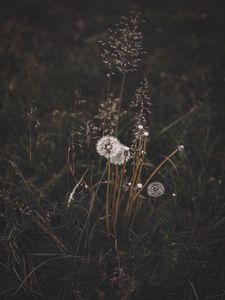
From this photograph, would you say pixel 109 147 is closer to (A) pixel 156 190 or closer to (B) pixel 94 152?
(A) pixel 156 190

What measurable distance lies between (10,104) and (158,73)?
1186mm

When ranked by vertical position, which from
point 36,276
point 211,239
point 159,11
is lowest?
point 36,276

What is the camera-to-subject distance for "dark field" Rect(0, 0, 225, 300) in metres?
1.53

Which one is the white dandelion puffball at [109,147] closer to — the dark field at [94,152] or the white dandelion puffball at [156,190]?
the dark field at [94,152]

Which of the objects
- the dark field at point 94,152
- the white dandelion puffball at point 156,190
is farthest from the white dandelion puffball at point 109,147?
the white dandelion puffball at point 156,190

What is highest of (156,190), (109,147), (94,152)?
(109,147)

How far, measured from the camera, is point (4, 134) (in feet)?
7.58

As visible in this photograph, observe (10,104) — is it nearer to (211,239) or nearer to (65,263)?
(65,263)

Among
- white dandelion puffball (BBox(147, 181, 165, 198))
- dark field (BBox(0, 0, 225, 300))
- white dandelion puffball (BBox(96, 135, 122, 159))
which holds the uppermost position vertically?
white dandelion puffball (BBox(96, 135, 122, 159))

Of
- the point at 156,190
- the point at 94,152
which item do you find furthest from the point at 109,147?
the point at 94,152

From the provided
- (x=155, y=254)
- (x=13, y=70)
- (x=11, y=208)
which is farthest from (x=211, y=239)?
(x=13, y=70)

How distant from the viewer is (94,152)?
1.94m

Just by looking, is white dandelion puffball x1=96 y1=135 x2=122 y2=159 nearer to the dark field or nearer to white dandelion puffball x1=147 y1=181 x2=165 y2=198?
the dark field

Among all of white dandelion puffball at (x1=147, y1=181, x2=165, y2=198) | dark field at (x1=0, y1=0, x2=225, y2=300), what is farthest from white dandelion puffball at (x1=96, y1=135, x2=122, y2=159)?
white dandelion puffball at (x1=147, y1=181, x2=165, y2=198)
